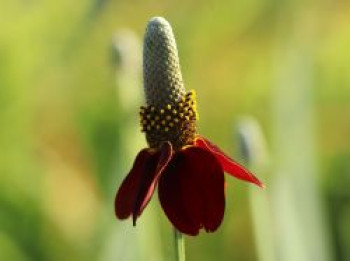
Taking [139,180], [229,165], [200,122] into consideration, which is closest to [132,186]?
[139,180]

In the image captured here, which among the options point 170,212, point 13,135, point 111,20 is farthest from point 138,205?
point 111,20

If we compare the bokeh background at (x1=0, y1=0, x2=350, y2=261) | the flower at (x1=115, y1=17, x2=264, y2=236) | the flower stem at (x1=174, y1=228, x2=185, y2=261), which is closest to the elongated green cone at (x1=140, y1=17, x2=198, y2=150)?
the flower at (x1=115, y1=17, x2=264, y2=236)

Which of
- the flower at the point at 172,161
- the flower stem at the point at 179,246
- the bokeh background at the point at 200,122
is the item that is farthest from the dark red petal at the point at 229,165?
the bokeh background at the point at 200,122

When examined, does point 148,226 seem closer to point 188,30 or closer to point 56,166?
point 56,166

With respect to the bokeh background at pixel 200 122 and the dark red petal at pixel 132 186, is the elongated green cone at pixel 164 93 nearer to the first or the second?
the dark red petal at pixel 132 186

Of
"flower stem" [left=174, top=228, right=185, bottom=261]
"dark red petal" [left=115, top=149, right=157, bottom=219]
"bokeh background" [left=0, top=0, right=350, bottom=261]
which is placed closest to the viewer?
"flower stem" [left=174, top=228, right=185, bottom=261]

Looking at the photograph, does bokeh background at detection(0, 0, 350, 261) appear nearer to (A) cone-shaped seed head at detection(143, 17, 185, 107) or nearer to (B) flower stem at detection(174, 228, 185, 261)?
(A) cone-shaped seed head at detection(143, 17, 185, 107)

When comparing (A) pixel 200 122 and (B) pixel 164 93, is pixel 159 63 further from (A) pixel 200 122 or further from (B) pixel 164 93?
(A) pixel 200 122
